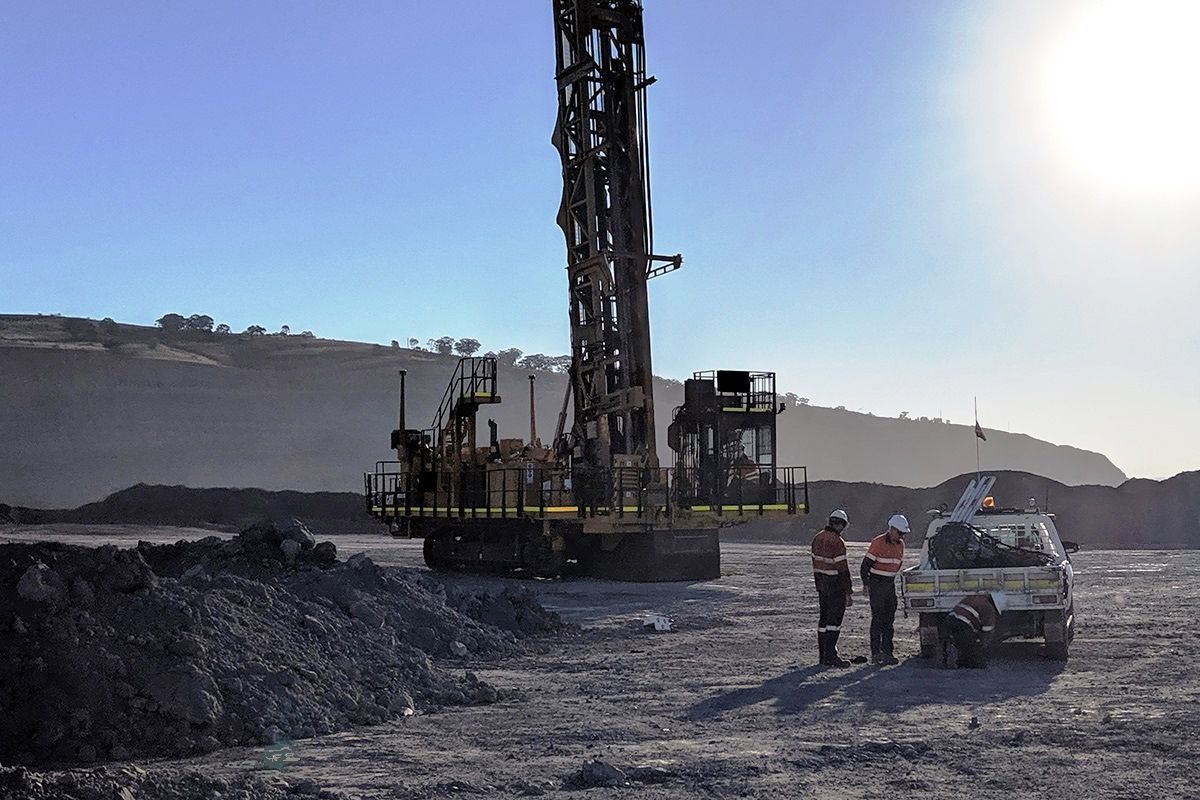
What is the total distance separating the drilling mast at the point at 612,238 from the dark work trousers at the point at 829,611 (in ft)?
41.5

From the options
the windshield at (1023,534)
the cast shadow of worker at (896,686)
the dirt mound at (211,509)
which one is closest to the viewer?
the cast shadow of worker at (896,686)

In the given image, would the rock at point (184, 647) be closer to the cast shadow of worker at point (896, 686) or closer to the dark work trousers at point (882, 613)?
the cast shadow of worker at point (896, 686)

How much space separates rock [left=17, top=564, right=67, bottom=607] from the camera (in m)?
10.4

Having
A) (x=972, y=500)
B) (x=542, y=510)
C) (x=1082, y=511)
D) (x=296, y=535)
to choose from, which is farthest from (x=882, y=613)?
(x=1082, y=511)

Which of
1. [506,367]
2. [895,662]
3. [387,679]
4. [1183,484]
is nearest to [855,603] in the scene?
[895,662]

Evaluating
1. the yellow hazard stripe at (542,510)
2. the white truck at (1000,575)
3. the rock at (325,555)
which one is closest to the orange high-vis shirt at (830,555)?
the white truck at (1000,575)

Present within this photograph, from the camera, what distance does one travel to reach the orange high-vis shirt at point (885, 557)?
43.7ft

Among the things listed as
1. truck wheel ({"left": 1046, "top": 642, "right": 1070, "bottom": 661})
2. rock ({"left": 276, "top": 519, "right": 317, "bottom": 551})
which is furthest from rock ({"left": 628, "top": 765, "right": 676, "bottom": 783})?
rock ({"left": 276, "top": 519, "right": 317, "bottom": 551})

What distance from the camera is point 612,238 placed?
2683cm

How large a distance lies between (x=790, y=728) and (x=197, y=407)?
342 feet

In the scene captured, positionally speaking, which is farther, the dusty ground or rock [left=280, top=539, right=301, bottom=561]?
rock [left=280, top=539, right=301, bottom=561]

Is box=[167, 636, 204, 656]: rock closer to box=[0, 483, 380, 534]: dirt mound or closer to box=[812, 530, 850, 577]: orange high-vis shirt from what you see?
box=[812, 530, 850, 577]: orange high-vis shirt

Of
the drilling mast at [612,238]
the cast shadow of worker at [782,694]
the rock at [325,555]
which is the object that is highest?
the drilling mast at [612,238]

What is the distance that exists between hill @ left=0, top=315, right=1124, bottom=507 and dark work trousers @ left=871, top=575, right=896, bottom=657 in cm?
8874
